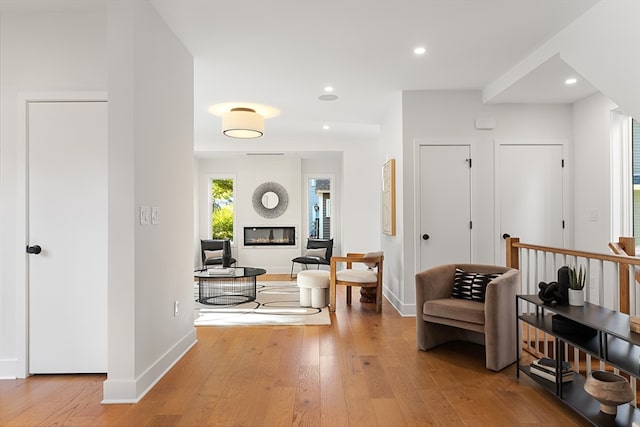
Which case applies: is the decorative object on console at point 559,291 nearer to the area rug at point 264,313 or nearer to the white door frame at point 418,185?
the white door frame at point 418,185

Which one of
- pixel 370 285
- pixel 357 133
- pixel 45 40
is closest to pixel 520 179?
pixel 370 285

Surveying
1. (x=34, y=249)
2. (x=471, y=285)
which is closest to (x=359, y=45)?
(x=471, y=285)

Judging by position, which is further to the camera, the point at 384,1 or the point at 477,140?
the point at 477,140

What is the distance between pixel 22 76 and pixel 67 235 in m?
1.22

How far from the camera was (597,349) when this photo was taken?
2.14 metres

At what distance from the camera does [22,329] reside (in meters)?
2.79

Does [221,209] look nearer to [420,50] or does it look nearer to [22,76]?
[22,76]

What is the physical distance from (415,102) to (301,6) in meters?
2.30

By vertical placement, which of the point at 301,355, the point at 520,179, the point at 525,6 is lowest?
the point at 301,355

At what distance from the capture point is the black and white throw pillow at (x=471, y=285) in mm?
3334

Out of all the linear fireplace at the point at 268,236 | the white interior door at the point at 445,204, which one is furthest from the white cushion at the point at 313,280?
the linear fireplace at the point at 268,236

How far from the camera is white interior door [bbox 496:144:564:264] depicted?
185 inches

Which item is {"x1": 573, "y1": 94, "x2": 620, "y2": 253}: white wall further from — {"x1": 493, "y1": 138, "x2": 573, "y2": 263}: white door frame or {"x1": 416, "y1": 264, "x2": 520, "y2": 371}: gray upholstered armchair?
{"x1": 416, "y1": 264, "x2": 520, "y2": 371}: gray upholstered armchair

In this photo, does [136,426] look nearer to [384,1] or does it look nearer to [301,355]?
[301,355]
